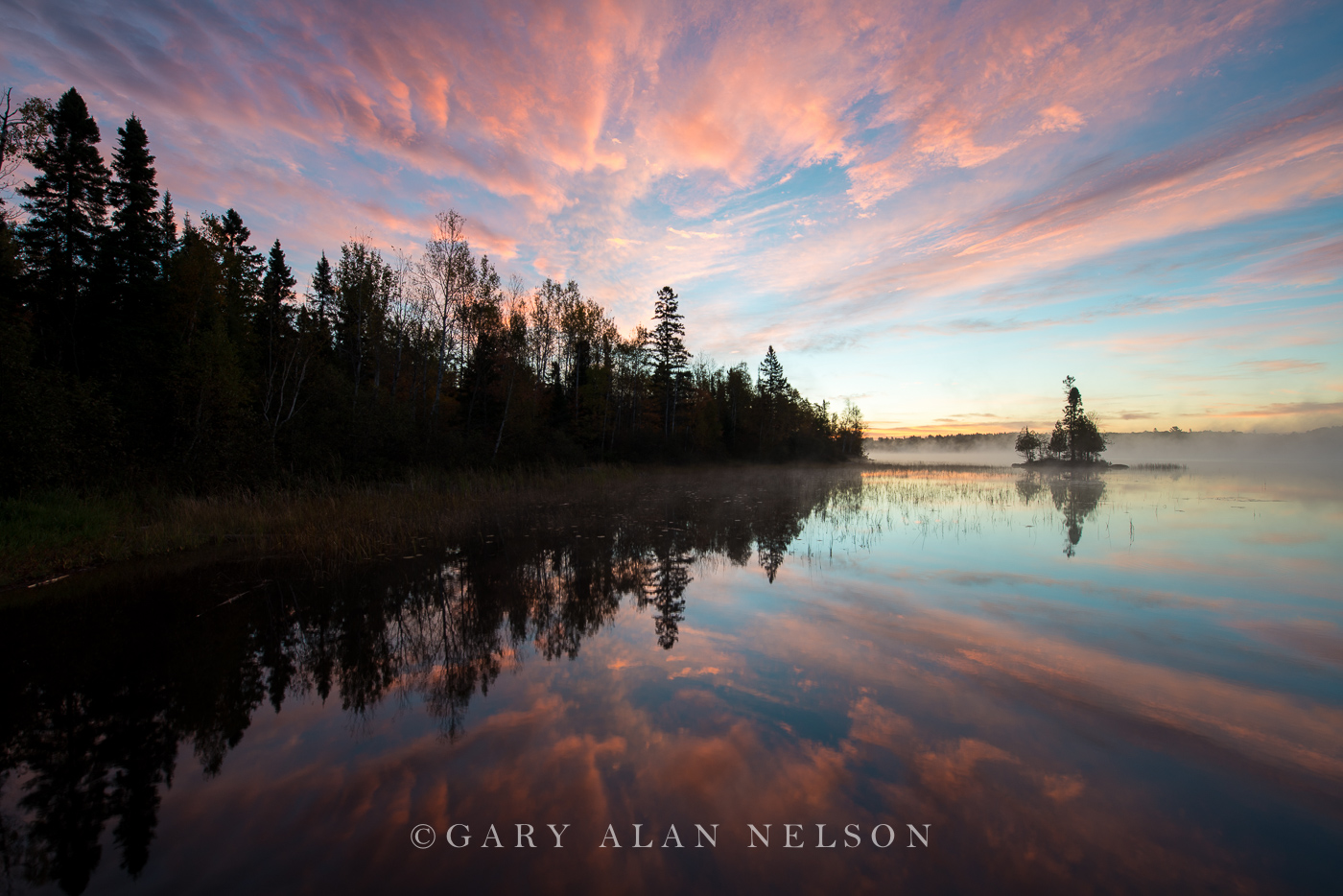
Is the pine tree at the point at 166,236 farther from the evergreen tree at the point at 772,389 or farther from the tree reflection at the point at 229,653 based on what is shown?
the evergreen tree at the point at 772,389

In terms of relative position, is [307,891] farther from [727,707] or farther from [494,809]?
[727,707]

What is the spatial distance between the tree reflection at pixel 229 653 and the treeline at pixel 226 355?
27.1ft

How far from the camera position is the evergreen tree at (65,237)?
74.9 feet

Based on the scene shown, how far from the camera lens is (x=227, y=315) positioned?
27.5m

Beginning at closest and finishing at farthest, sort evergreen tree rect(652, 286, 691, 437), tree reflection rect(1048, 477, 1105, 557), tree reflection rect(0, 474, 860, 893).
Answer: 1. tree reflection rect(0, 474, 860, 893)
2. tree reflection rect(1048, 477, 1105, 557)
3. evergreen tree rect(652, 286, 691, 437)

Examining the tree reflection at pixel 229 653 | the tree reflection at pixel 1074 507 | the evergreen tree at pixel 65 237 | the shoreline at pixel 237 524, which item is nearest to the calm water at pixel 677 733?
the tree reflection at pixel 229 653

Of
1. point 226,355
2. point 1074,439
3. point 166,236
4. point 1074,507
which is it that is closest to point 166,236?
point 166,236

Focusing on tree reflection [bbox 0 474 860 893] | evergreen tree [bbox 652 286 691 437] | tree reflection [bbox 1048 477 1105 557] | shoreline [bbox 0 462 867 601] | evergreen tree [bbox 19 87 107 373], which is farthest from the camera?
evergreen tree [bbox 652 286 691 437]

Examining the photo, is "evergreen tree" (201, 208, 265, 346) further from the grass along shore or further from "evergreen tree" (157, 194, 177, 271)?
the grass along shore

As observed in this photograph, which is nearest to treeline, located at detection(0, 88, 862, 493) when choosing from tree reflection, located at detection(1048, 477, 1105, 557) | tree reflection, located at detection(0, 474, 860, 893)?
tree reflection, located at detection(0, 474, 860, 893)

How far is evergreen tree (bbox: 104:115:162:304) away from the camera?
25109 mm

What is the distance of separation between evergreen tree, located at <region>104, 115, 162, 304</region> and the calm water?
1014 inches

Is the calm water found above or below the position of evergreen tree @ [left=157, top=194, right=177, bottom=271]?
below

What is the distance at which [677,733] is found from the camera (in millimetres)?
4258
